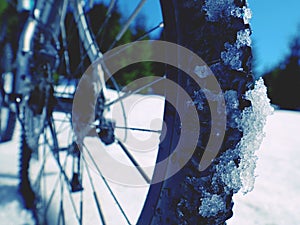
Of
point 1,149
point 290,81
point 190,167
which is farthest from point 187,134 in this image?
point 290,81

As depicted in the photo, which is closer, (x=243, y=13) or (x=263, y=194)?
(x=243, y=13)

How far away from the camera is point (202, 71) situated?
0.24 meters

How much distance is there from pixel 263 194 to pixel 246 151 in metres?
0.65

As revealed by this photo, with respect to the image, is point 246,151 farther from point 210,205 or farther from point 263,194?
point 263,194

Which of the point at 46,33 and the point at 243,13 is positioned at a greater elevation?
the point at 46,33

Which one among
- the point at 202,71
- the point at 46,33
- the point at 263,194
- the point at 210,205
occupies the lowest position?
the point at 263,194

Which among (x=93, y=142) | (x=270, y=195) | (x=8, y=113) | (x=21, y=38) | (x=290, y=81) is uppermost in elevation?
(x=290, y=81)

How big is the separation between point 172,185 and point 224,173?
0.06 metres

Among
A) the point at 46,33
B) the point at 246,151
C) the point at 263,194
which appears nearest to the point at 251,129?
the point at 246,151

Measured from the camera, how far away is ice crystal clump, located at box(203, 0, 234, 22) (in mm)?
228

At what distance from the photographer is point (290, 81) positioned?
11477mm

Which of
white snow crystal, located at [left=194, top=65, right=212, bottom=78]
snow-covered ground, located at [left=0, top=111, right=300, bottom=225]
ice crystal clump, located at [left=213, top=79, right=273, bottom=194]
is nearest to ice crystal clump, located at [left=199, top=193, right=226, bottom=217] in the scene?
ice crystal clump, located at [left=213, top=79, right=273, bottom=194]

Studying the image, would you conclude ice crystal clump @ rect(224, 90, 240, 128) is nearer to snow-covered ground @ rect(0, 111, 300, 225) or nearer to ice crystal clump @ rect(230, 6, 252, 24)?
ice crystal clump @ rect(230, 6, 252, 24)

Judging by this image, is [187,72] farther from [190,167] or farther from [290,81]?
[290,81]
